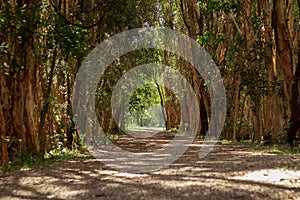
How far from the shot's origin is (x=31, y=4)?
29.7ft

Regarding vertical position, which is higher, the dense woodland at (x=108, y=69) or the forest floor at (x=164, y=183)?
the dense woodland at (x=108, y=69)

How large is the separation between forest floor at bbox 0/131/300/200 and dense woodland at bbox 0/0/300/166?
7.14 ft

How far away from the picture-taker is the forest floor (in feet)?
16.5

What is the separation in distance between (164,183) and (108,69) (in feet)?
44.2

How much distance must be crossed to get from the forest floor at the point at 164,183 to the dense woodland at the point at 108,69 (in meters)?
2.18

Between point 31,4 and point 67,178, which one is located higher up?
point 31,4

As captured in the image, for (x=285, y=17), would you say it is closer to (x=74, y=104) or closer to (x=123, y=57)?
(x=74, y=104)

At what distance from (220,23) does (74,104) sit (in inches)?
422

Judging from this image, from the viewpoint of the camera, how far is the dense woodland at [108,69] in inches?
356

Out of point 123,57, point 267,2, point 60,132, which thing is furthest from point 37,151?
point 123,57

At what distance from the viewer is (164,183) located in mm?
5969

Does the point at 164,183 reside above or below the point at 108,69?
below

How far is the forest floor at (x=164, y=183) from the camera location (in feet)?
16.5

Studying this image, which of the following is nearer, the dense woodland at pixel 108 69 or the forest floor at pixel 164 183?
the forest floor at pixel 164 183
